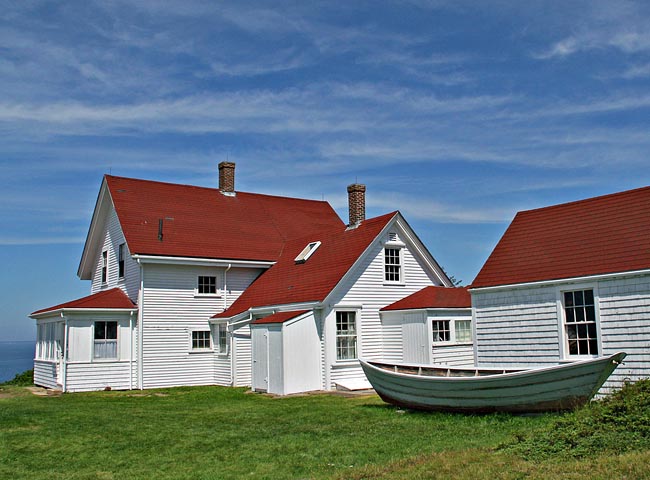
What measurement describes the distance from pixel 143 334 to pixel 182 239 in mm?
4259

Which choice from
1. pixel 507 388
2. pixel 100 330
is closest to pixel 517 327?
pixel 507 388

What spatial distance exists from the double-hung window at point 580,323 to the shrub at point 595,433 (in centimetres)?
501

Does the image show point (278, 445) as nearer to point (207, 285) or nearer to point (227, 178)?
point (207, 285)

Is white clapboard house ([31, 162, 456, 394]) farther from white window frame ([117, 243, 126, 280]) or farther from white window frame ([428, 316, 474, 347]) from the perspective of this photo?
white window frame ([428, 316, 474, 347])

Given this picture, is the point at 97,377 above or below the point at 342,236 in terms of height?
below

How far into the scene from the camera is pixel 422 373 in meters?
17.1

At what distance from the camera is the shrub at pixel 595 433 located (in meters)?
9.94

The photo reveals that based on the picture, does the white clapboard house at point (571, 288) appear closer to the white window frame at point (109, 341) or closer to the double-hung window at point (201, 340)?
the double-hung window at point (201, 340)

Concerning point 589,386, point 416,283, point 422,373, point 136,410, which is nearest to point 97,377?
point 136,410

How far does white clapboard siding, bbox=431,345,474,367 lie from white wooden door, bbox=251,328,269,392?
575 cm

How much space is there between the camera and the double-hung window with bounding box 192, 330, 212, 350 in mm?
28453

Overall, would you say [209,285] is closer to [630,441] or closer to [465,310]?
[465,310]

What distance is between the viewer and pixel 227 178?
3459cm

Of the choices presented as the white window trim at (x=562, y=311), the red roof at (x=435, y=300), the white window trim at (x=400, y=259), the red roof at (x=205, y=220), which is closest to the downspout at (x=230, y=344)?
the red roof at (x=205, y=220)
